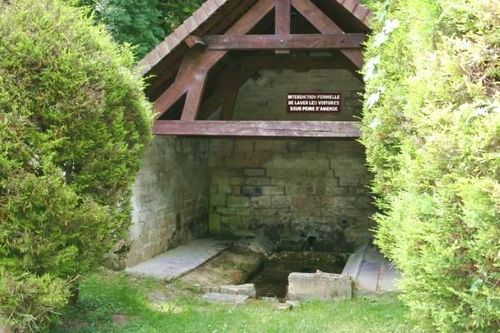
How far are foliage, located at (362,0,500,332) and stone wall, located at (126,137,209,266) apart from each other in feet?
14.4

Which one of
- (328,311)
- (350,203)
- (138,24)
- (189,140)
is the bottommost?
(328,311)

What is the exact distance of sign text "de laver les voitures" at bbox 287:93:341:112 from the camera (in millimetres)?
8578

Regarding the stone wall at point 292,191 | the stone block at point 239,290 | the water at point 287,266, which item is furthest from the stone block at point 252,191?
the stone block at point 239,290

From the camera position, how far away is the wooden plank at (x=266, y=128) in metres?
5.89

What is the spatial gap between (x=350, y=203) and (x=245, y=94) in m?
2.75

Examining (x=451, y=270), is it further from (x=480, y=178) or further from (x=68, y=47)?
(x=68, y=47)

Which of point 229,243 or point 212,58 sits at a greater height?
point 212,58

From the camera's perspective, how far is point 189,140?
29.6ft

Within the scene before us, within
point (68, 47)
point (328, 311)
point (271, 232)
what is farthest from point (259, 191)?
point (68, 47)

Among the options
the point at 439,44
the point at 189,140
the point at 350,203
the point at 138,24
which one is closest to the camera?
the point at 439,44

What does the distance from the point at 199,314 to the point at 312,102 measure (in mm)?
4836

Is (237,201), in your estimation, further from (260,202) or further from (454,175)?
(454,175)

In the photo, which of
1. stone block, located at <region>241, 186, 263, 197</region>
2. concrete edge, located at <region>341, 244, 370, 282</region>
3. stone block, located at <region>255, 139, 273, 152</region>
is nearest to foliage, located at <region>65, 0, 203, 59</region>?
stone block, located at <region>255, 139, 273, 152</region>

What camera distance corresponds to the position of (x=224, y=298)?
18.7 feet
